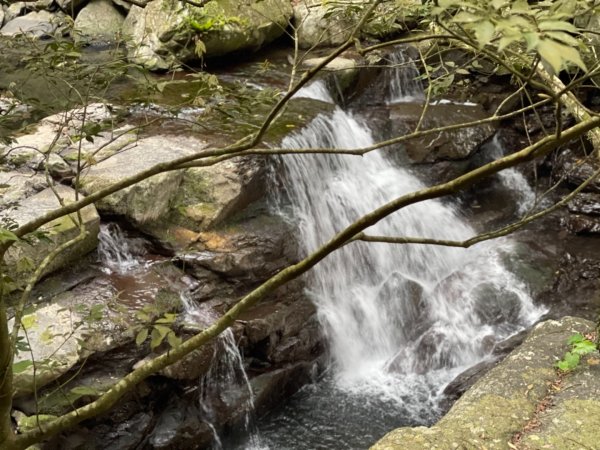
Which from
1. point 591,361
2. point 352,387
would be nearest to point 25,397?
point 352,387

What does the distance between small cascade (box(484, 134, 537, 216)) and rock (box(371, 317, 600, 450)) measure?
5.56 meters

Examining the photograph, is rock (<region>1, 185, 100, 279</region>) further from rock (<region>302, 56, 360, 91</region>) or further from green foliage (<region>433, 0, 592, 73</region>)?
rock (<region>302, 56, 360, 91</region>)

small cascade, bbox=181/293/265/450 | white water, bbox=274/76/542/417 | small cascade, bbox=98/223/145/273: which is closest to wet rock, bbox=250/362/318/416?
small cascade, bbox=181/293/265/450

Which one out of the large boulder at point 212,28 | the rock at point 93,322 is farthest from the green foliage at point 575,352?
the large boulder at point 212,28

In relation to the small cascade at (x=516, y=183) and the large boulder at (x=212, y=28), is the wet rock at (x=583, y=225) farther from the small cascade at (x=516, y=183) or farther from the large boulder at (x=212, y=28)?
the large boulder at (x=212, y=28)

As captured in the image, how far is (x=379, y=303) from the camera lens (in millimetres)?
6922

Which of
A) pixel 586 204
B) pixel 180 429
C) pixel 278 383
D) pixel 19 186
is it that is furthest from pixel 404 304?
pixel 19 186

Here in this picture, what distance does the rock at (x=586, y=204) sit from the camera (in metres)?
8.30

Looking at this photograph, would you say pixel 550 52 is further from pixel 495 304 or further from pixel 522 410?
pixel 495 304

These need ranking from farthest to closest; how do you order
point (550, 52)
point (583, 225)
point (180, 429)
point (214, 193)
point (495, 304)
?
point (583, 225) → point (495, 304) → point (214, 193) → point (180, 429) → point (550, 52)

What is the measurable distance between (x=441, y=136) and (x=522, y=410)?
19.7 feet

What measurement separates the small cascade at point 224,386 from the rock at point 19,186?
5.24 feet

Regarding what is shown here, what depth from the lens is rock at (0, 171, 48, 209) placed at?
17.1ft

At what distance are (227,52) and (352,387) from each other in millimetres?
5650
